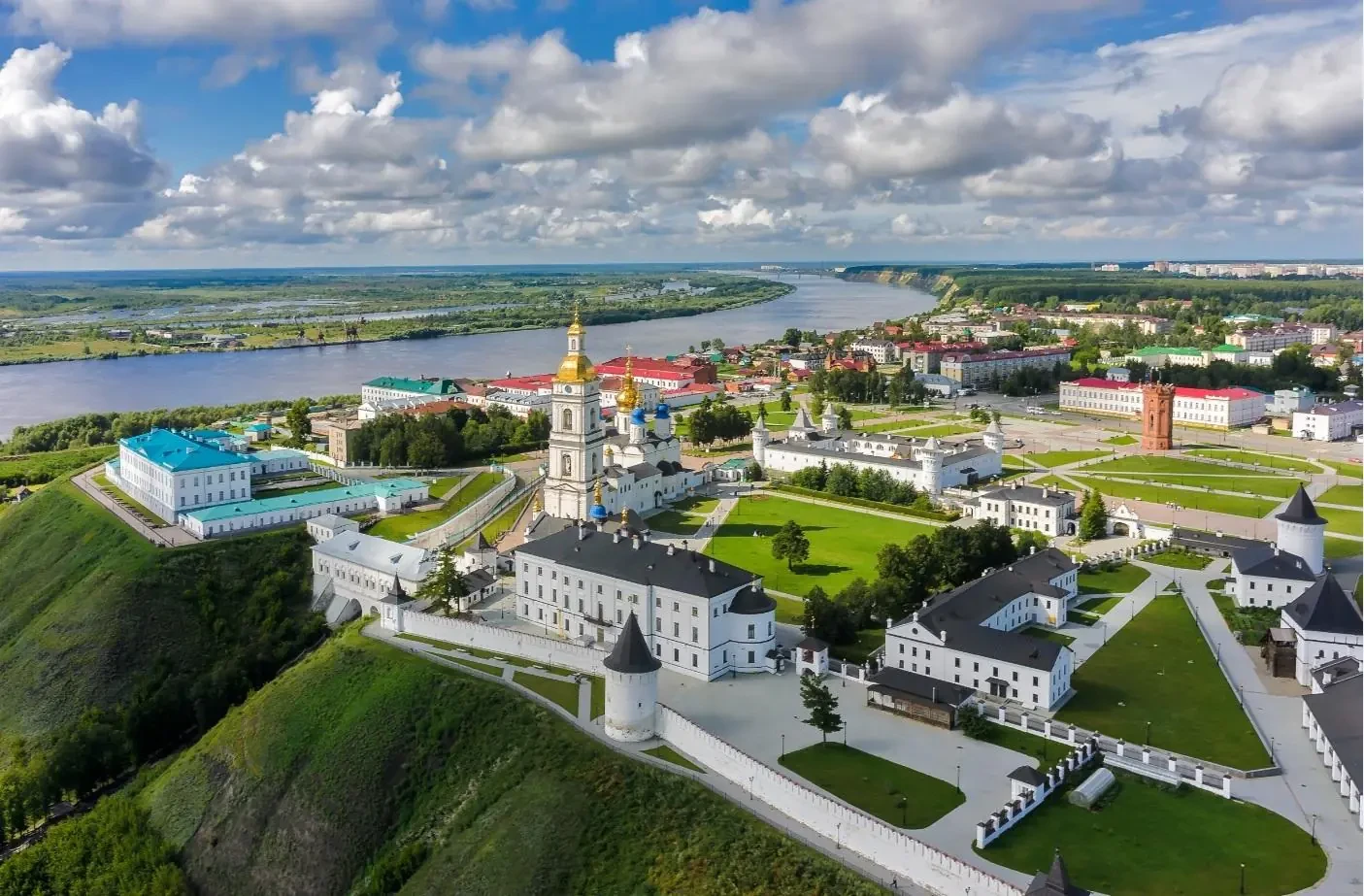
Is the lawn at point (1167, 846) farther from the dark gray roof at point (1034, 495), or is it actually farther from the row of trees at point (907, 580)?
the dark gray roof at point (1034, 495)

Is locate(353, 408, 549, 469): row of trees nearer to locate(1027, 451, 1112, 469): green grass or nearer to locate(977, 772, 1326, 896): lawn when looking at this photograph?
locate(1027, 451, 1112, 469): green grass

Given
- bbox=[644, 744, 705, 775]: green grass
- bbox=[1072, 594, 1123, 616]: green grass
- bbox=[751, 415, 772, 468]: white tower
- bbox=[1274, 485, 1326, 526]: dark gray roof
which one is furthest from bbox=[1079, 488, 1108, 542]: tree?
bbox=[644, 744, 705, 775]: green grass

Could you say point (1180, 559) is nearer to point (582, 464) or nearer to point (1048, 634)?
point (1048, 634)

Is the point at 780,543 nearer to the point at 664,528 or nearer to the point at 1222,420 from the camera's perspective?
the point at 664,528

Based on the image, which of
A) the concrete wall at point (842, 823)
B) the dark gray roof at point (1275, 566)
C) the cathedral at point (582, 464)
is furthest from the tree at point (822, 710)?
the cathedral at point (582, 464)

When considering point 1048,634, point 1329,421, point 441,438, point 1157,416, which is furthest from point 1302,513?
point 441,438

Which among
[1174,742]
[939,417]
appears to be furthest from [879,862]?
[939,417]
